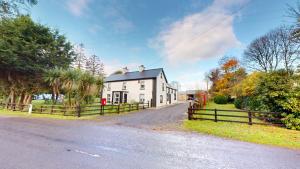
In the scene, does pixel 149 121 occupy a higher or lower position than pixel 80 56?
lower

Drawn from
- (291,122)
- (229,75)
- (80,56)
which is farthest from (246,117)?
(80,56)

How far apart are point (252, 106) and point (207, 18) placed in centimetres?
887

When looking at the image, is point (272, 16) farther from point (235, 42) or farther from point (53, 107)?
point (53, 107)

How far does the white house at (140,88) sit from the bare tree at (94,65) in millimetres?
16534

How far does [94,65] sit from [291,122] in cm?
4351

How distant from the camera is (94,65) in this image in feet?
143

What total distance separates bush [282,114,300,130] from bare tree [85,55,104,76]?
40.0 meters

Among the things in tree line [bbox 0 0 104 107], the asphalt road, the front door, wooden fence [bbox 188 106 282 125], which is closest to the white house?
the front door

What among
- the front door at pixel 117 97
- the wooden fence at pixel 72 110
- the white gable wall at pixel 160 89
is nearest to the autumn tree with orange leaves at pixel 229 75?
the white gable wall at pixel 160 89

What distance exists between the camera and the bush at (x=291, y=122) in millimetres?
8164

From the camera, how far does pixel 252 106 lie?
44.3 feet

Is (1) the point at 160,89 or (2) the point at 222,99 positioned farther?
(2) the point at 222,99

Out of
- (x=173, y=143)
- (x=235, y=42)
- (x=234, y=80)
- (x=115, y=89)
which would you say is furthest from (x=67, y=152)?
(x=234, y=80)

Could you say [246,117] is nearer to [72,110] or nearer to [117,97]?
[72,110]
